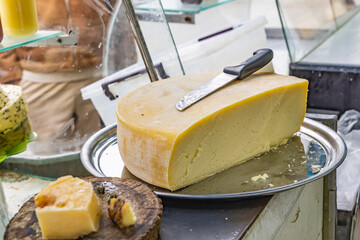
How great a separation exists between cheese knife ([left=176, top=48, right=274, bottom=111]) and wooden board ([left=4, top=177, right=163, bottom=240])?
0.25 metres

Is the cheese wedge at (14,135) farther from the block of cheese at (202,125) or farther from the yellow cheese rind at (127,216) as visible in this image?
the yellow cheese rind at (127,216)

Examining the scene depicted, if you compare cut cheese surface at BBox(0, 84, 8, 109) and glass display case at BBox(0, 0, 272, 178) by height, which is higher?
cut cheese surface at BBox(0, 84, 8, 109)

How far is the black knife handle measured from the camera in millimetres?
1146

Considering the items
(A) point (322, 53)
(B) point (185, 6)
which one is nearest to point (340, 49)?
(A) point (322, 53)

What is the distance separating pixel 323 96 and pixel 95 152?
57.1 inches

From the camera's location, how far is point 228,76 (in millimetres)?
1148

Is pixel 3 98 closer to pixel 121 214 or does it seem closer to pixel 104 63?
pixel 121 214

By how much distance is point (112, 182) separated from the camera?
880 mm

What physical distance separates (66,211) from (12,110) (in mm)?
478

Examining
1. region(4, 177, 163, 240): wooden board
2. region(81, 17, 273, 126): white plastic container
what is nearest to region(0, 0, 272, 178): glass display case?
region(81, 17, 273, 126): white plastic container

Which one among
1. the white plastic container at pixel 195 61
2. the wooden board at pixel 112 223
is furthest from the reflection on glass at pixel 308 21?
the wooden board at pixel 112 223

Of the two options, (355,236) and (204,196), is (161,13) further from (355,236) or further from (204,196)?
(355,236)

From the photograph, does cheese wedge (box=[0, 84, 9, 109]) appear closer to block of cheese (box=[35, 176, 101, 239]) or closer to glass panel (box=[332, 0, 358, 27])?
block of cheese (box=[35, 176, 101, 239])

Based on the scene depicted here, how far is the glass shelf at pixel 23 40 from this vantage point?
95 centimetres
